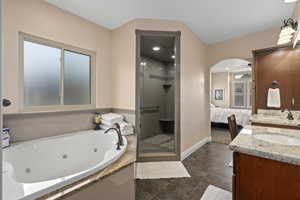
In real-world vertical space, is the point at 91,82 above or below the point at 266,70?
below

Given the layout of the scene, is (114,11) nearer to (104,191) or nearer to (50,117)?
(50,117)

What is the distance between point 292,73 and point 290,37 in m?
0.56

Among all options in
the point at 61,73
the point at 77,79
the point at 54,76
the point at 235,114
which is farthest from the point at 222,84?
the point at 54,76

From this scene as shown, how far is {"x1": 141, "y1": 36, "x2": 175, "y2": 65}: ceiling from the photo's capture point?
9.38 ft

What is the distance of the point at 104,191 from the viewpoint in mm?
1179

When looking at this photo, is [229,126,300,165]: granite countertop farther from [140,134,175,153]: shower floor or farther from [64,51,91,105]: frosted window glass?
[64,51,91,105]: frosted window glass

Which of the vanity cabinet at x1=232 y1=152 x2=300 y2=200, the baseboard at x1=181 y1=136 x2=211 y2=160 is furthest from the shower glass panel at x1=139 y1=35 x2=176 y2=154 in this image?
the vanity cabinet at x1=232 y1=152 x2=300 y2=200

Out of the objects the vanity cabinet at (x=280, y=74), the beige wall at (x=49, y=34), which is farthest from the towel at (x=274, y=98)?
the beige wall at (x=49, y=34)

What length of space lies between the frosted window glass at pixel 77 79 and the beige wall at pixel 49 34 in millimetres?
183

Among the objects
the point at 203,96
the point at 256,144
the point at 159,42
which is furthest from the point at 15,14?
the point at 203,96

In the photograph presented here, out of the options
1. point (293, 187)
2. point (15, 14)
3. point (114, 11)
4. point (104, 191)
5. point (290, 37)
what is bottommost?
point (104, 191)

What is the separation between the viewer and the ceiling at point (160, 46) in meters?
2.86

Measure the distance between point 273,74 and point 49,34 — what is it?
370cm

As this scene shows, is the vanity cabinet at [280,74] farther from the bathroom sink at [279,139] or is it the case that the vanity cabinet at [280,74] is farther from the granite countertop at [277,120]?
the bathroom sink at [279,139]
